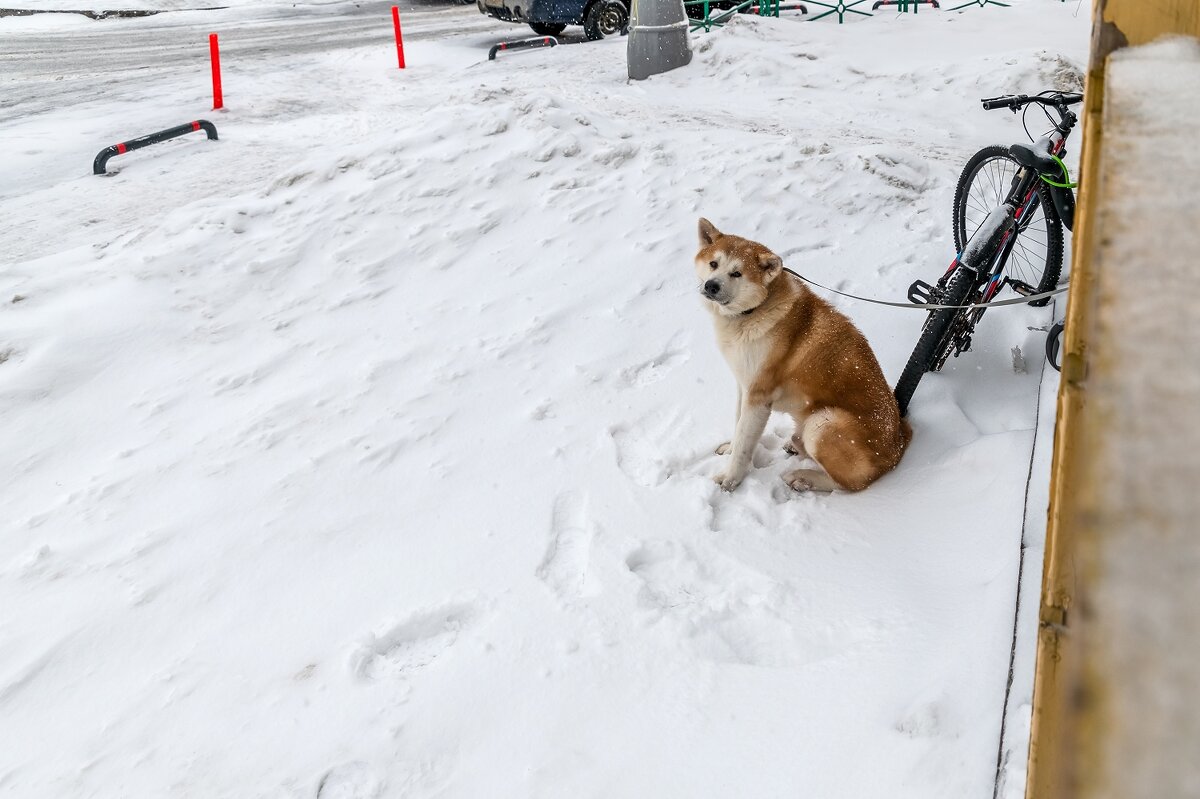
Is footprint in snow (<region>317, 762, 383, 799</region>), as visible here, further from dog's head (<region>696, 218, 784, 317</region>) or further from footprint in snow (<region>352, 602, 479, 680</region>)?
dog's head (<region>696, 218, 784, 317</region>)

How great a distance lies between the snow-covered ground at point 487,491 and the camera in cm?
264

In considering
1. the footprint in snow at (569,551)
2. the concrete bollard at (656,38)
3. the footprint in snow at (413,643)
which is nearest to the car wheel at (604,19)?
the concrete bollard at (656,38)

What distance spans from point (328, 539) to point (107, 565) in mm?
1014

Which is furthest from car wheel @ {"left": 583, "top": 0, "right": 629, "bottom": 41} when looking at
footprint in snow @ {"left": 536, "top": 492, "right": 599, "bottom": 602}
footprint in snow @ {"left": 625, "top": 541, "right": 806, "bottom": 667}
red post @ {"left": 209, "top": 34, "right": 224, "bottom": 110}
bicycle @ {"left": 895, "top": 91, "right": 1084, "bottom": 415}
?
footprint in snow @ {"left": 625, "top": 541, "right": 806, "bottom": 667}

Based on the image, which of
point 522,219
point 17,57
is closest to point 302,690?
point 522,219

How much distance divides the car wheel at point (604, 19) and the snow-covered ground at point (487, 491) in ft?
24.1

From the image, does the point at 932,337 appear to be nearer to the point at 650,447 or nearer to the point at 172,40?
the point at 650,447

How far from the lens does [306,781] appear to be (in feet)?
8.42

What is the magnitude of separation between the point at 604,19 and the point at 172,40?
32.4 feet

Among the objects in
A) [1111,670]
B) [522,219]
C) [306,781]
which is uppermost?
[1111,670]

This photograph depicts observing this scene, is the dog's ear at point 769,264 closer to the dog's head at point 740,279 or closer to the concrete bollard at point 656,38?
the dog's head at point 740,279

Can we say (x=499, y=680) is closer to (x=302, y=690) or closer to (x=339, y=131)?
(x=302, y=690)

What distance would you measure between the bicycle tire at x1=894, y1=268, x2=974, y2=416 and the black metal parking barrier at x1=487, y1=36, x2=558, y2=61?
446 inches

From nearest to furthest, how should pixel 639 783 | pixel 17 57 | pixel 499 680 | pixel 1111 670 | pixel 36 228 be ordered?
1. pixel 1111 670
2. pixel 639 783
3. pixel 499 680
4. pixel 36 228
5. pixel 17 57
